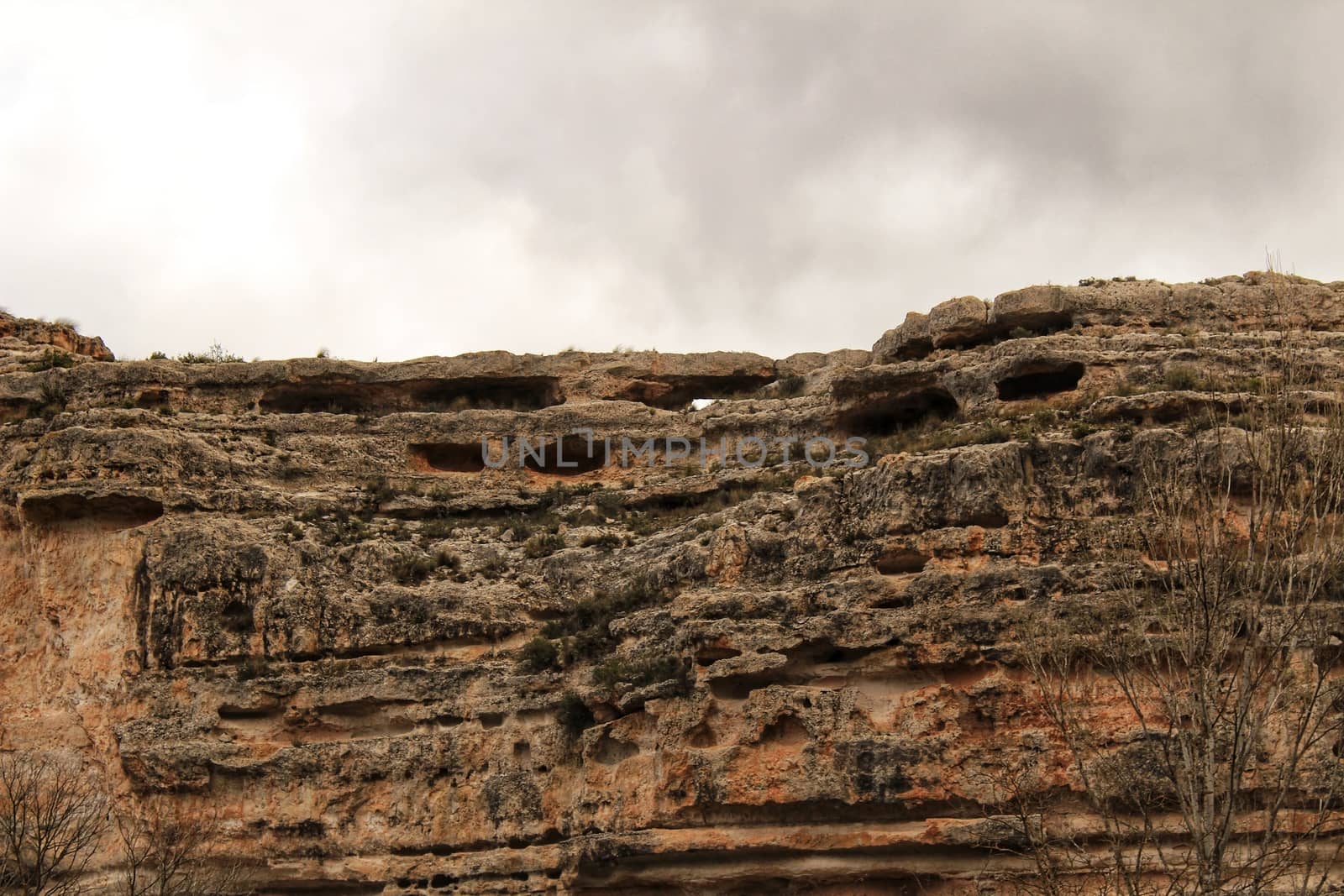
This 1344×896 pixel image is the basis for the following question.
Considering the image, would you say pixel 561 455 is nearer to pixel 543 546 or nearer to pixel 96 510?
pixel 543 546

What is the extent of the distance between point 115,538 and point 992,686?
15.4m

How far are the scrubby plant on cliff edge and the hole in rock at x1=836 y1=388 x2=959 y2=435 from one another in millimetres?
5544

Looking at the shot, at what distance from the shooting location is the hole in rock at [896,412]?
31.3 metres

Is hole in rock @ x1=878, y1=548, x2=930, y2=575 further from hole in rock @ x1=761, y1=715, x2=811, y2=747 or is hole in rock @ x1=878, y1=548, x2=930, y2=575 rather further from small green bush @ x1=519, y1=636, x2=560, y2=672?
small green bush @ x1=519, y1=636, x2=560, y2=672

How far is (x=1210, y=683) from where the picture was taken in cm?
2036

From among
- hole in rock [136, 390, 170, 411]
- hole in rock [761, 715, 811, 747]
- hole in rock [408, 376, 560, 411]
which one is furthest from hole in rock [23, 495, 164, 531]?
hole in rock [761, 715, 811, 747]

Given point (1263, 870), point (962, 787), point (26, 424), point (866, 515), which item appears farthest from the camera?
point (26, 424)

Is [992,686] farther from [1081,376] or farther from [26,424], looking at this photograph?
[26,424]

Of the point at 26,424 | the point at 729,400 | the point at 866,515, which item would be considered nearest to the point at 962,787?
the point at 866,515

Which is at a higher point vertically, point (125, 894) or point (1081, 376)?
point (1081, 376)

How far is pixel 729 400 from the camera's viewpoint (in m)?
34.7

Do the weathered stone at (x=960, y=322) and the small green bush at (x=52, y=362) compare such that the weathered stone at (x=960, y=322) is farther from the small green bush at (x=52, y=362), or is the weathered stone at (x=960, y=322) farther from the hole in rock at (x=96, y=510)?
the small green bush at (x=52, y=362)

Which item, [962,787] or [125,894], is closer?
[962,787]

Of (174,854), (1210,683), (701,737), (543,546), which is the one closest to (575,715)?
(701,737)
